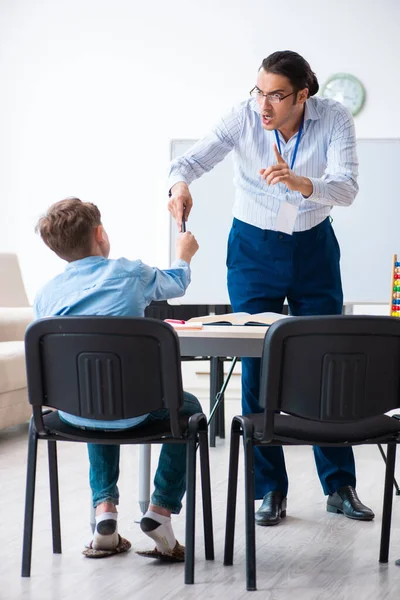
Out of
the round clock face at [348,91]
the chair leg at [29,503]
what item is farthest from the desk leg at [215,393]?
the round clock face at [348,91]

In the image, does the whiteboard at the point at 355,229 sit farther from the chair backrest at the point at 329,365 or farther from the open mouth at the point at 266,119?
the chair backrest at the point at 329,365

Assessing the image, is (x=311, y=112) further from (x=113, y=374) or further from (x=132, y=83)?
(x=132, y=83)

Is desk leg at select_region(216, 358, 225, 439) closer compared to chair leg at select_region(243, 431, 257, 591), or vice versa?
chair leg at select_region(243, 431, 257, 591)

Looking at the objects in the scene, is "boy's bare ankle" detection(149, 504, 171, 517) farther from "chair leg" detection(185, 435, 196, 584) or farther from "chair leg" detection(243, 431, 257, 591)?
"chair leg" detection(243, 431, 257, 591)

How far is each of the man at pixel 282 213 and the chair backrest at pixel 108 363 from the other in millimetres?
684

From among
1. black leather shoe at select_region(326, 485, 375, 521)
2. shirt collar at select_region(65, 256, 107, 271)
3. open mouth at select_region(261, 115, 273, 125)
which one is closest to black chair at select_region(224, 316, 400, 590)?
shirt collar at select_region(65, 256, 107, 271)

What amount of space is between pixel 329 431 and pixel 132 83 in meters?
4.26

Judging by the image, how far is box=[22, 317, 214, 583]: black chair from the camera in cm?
177

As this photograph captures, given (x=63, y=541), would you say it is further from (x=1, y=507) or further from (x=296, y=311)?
(x=296, y=311)

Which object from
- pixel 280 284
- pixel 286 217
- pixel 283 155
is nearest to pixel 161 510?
pixel 280 284

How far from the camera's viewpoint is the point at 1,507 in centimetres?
267

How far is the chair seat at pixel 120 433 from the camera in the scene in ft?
6.13

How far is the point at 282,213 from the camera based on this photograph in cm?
239

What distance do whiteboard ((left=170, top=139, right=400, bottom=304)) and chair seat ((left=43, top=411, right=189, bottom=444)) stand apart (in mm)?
3002
